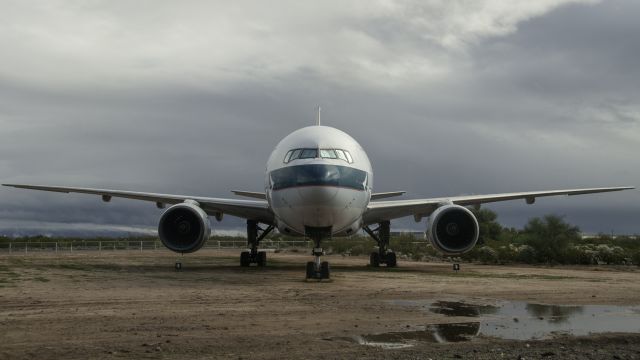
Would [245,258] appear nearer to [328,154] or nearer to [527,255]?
[328,154]

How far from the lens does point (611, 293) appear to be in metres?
12.8

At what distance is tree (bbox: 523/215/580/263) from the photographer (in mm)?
27453

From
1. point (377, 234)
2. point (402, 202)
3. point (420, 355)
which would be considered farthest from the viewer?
point (377, 234)

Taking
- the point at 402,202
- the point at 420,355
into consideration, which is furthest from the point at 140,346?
the point at 402,202

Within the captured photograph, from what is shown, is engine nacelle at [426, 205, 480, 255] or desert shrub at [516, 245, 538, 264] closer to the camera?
engine nacelle at [426, 205, 480, 255]

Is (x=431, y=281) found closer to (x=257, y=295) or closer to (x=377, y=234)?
(x=257, y=295)

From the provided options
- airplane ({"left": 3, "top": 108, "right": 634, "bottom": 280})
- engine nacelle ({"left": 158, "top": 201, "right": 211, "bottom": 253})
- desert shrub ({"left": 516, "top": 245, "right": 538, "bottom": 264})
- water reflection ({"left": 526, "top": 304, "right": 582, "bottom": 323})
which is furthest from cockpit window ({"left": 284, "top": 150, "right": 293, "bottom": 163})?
desert shrub ({"left": 516, "top": 245, "right": 538, "bottom": 264})

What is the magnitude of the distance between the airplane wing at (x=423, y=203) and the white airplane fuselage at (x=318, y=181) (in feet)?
11.0

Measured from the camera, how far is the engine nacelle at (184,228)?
1916 cm

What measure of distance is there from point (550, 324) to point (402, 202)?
13.4 meters

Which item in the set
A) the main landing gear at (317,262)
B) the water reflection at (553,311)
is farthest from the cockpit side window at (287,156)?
the water reflection at (553,311)

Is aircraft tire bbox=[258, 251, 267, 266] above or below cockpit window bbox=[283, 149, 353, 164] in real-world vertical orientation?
below

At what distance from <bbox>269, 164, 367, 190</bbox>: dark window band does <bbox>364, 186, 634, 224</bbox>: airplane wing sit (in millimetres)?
4532

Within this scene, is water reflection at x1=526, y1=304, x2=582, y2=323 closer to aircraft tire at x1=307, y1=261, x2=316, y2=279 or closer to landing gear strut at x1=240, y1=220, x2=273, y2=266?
aircraft tire at x1=307, y1=261, x2=316, y2=279
